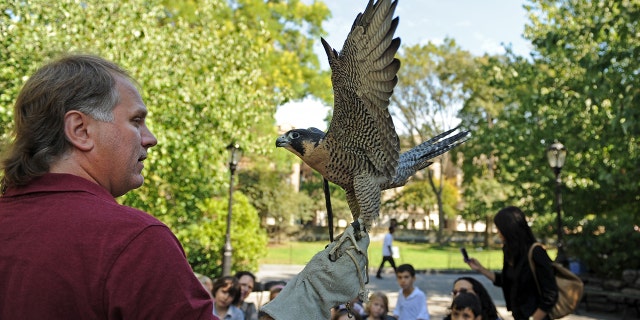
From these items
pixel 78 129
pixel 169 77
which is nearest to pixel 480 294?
pixel 78 129

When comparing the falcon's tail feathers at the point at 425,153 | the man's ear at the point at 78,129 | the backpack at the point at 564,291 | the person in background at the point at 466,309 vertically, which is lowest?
the person in background at the point at 466,309

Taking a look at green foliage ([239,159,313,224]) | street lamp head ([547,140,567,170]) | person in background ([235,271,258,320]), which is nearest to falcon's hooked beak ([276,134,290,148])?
person in background ([235,271,258,320])

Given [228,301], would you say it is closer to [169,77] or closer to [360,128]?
[360,128]

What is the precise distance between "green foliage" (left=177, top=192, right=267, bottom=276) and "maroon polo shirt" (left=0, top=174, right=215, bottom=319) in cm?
1289

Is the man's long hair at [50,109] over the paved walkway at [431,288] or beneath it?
over

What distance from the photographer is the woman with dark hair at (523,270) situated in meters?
4.34

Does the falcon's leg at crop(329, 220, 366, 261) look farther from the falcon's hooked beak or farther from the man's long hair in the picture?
the man's long hair

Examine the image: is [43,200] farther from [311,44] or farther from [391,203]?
[391,203]

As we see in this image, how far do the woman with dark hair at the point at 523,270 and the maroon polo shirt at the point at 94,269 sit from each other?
3.63 metres

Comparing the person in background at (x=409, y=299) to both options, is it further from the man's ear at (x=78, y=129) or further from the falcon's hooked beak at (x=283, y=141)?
the man's ear at (x=78, y=129)

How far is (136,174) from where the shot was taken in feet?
4.94

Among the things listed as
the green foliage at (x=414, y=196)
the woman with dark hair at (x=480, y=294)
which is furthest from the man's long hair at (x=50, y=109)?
the green foliage at (x=414, y=196)

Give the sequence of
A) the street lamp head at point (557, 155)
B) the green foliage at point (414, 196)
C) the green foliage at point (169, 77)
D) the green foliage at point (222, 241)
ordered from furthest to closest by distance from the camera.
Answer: the green foliage at point (414, 196)
the green foliage at point (222, 241)
the street lamp head at point (557, 155)
the green foliage at point (169, 77)

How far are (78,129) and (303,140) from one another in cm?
108
